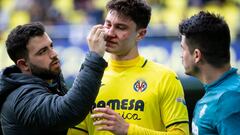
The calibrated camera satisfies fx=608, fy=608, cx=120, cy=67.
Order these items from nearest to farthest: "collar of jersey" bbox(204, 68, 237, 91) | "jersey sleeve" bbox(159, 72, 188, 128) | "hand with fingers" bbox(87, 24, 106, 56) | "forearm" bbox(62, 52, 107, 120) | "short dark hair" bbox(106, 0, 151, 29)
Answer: "collar of jersey" bbox(204, 68, 237, 91), "forearm" bbox(62, 52, 107, 120), "hand with fingers" bbox(87, 24, 106, 56), "jersey sleeve" bbox(159, 72, 188, 128), "short dark hair" bbox(106, 0, 151, 29)

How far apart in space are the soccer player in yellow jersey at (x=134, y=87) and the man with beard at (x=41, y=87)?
201 mm

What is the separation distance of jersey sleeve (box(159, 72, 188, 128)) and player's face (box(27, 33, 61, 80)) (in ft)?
2.05

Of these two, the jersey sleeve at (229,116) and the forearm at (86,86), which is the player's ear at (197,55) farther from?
the forearm at (86,86)

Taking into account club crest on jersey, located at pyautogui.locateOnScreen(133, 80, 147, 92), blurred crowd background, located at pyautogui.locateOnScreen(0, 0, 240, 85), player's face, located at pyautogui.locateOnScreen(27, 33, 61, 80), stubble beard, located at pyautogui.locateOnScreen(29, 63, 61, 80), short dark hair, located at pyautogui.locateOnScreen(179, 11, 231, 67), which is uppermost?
short dark hair, located at pyautogui.locateOnScreen(179, 11, 231, 67)

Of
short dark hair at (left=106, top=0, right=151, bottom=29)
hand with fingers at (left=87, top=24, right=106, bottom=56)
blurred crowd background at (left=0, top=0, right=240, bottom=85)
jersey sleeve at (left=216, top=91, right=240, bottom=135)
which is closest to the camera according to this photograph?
jersey sleeve at (left=216, top=91, right=240, bottom=135)

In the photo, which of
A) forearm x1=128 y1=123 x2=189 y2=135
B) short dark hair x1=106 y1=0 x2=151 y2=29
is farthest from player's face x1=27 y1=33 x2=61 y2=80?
forearm x1=128 y1=123 x2=189 y2=135

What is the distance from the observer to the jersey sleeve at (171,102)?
340 cm

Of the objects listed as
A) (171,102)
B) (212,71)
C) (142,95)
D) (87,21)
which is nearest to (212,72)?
(212,71)

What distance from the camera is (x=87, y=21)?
28.8ft

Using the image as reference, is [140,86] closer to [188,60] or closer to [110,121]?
[110,121]

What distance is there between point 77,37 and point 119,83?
206 inches

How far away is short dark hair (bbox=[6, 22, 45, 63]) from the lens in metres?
3.48

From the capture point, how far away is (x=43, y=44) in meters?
3.52

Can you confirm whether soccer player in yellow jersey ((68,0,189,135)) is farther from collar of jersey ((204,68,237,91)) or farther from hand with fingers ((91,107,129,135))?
collar of jersey ((204,68,237,91))
